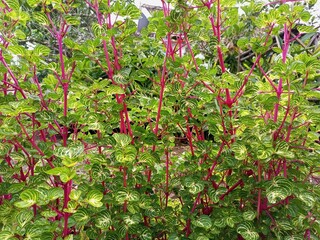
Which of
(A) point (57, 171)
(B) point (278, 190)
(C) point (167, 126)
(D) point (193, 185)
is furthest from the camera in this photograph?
(C) point (167, 126)

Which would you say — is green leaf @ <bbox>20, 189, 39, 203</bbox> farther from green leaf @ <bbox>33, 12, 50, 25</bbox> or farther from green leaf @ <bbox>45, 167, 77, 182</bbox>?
green leaf @ <bbox>33, 12, 50, 25</bbox>

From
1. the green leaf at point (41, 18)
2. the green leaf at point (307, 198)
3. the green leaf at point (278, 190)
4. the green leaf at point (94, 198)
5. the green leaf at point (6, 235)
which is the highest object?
the green leaf at point (41, 18)

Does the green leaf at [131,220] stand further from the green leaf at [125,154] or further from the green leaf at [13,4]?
the green leaf at [13,4]

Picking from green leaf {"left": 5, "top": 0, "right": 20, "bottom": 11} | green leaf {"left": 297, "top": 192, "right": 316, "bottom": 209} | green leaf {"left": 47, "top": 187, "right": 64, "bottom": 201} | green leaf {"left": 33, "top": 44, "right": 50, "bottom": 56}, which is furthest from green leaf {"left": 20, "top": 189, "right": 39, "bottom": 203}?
green leaf {"left": 297, "top": 192, "right": 316, "bottom": 209}

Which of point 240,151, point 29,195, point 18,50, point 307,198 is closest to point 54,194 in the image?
point 29,195

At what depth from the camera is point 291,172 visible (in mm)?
935

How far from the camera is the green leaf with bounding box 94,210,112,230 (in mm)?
814

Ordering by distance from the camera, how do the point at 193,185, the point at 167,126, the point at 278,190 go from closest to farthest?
1. the point at 278,190
2. the point at 193,185
3. the point at 167,126

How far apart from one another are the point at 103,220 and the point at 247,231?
1.28 feet

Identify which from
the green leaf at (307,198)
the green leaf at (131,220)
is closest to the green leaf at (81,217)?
the green leaf at (131,220)

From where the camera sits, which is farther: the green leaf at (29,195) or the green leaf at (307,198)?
the green leaf at (307,198)

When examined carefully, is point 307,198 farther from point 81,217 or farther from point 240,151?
point 81,217

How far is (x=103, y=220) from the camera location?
2.72 ft

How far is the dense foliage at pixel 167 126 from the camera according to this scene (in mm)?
803
